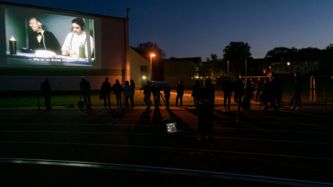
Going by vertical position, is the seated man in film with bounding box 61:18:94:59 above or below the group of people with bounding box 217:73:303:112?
above

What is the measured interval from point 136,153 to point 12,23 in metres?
36.0

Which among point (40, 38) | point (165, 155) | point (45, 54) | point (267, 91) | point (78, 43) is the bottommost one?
point (165, 155)

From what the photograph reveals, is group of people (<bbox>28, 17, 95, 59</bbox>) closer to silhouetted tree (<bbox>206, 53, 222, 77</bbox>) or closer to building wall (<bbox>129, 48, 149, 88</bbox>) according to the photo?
building wall (<bbox>129, 48, 149, 88</bbox>)

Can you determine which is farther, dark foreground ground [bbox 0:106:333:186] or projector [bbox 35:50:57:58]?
projector [bbox 35:50:57:58]

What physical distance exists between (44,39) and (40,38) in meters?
0.37

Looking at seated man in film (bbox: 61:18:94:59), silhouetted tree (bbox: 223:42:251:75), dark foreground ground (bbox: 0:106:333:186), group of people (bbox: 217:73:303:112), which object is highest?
silhouetted tree (bbox: 223:42:251:75)

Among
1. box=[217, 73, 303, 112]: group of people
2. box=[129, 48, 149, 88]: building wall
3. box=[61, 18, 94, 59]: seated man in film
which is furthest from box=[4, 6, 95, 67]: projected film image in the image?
box=[217, 73, 303, 112]: group of people

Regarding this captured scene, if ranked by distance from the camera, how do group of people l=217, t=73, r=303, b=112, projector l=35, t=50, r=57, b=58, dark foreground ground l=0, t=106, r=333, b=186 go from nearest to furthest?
dark foreground ground l=0, t=106, r=333, b=186 < group of people l=217, t=73, r=303, b=112 < projector l=35, t=50, r=57, b=58

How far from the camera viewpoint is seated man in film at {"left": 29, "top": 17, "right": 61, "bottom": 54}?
4241 centimetres

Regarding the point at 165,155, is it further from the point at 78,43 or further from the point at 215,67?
the point at 215,67

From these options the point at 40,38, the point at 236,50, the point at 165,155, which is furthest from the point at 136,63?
the point at 165,155

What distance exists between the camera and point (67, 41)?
146 ft

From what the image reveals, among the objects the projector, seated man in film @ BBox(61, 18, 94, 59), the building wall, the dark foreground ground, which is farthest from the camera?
the building wall

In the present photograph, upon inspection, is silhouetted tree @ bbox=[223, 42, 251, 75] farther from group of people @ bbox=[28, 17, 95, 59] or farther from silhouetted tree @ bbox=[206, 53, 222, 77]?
group of people @ bbox=[28, 17, 95, 59]
